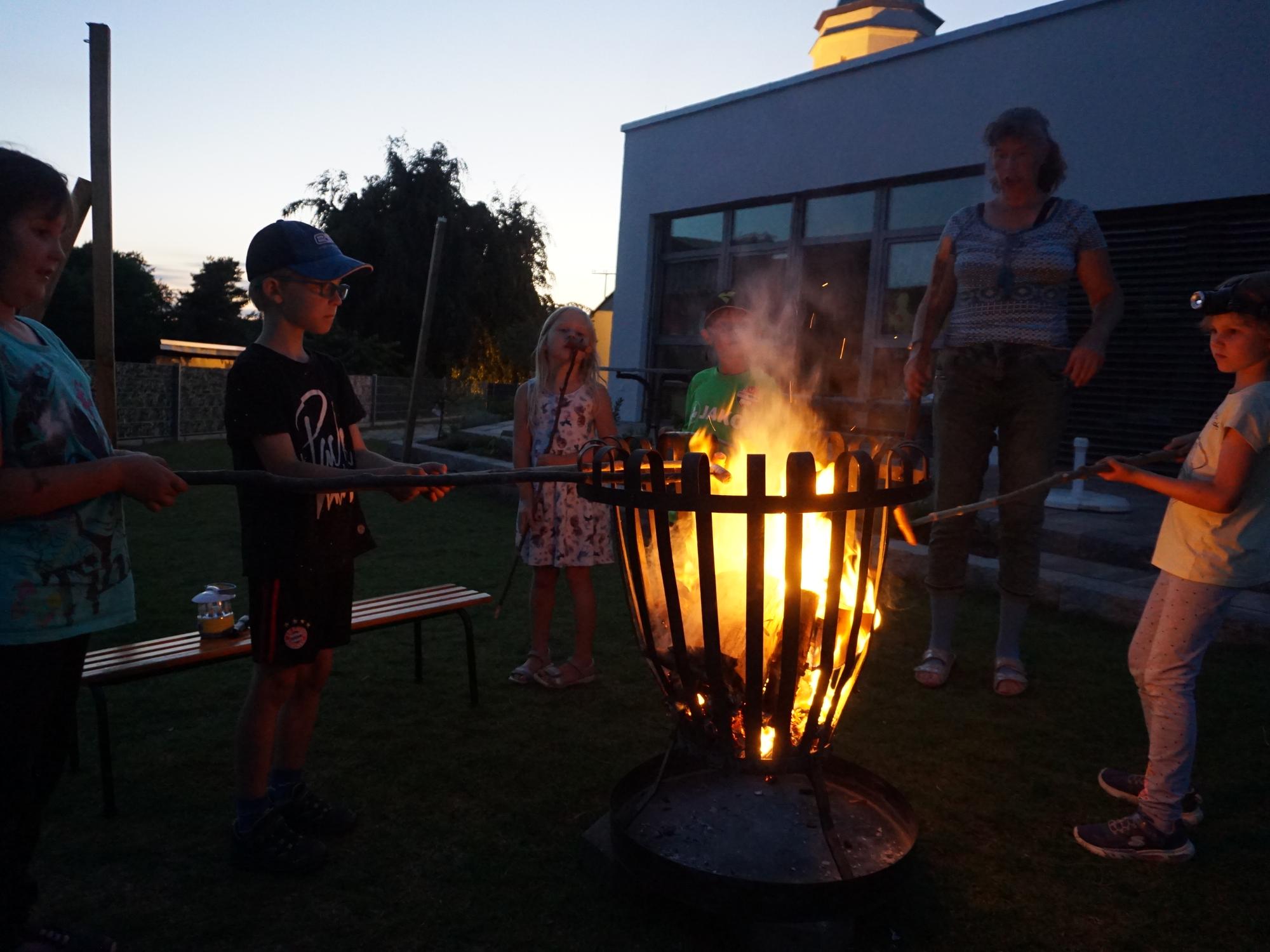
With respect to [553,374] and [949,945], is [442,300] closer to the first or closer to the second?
[553,374]

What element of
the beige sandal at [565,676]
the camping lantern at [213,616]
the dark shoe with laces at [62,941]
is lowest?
the dark shoe with laces at [62,941]

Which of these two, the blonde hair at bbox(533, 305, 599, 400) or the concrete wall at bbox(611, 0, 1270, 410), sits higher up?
the concrete wall at bbox(611, 0, 1270, 410)

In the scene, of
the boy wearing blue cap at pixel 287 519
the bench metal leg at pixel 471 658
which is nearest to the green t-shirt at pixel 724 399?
the bench metal leg at pixel 471 658

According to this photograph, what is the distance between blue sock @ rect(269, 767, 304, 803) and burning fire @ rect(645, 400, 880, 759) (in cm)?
109

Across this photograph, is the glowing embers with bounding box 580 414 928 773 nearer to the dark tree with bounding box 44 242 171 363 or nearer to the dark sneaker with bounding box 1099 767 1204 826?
the dark sneaker with bounding box 1099 767 1204 826

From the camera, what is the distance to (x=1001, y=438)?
3.51m

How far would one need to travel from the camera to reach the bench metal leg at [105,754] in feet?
7.91

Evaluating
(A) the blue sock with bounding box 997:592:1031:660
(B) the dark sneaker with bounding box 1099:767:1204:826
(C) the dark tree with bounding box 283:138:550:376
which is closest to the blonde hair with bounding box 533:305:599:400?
(A) the blue sock with bounding box 997:592:1031:660

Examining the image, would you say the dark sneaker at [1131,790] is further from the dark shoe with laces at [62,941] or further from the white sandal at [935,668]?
the dark shoe with laces at [62,941]

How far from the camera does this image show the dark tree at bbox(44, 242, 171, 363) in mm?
30766

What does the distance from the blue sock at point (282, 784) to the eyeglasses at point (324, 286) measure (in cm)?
129

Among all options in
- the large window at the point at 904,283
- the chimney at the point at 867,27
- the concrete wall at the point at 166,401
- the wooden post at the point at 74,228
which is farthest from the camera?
the chimney at the point at 867,27

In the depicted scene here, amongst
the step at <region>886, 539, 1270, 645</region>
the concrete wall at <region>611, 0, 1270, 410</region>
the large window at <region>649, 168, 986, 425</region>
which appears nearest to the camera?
the step at <region>886, 539, 1270, 645</region>

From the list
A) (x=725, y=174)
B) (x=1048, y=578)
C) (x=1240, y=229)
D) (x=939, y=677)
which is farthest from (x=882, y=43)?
(x=939, y=677)
